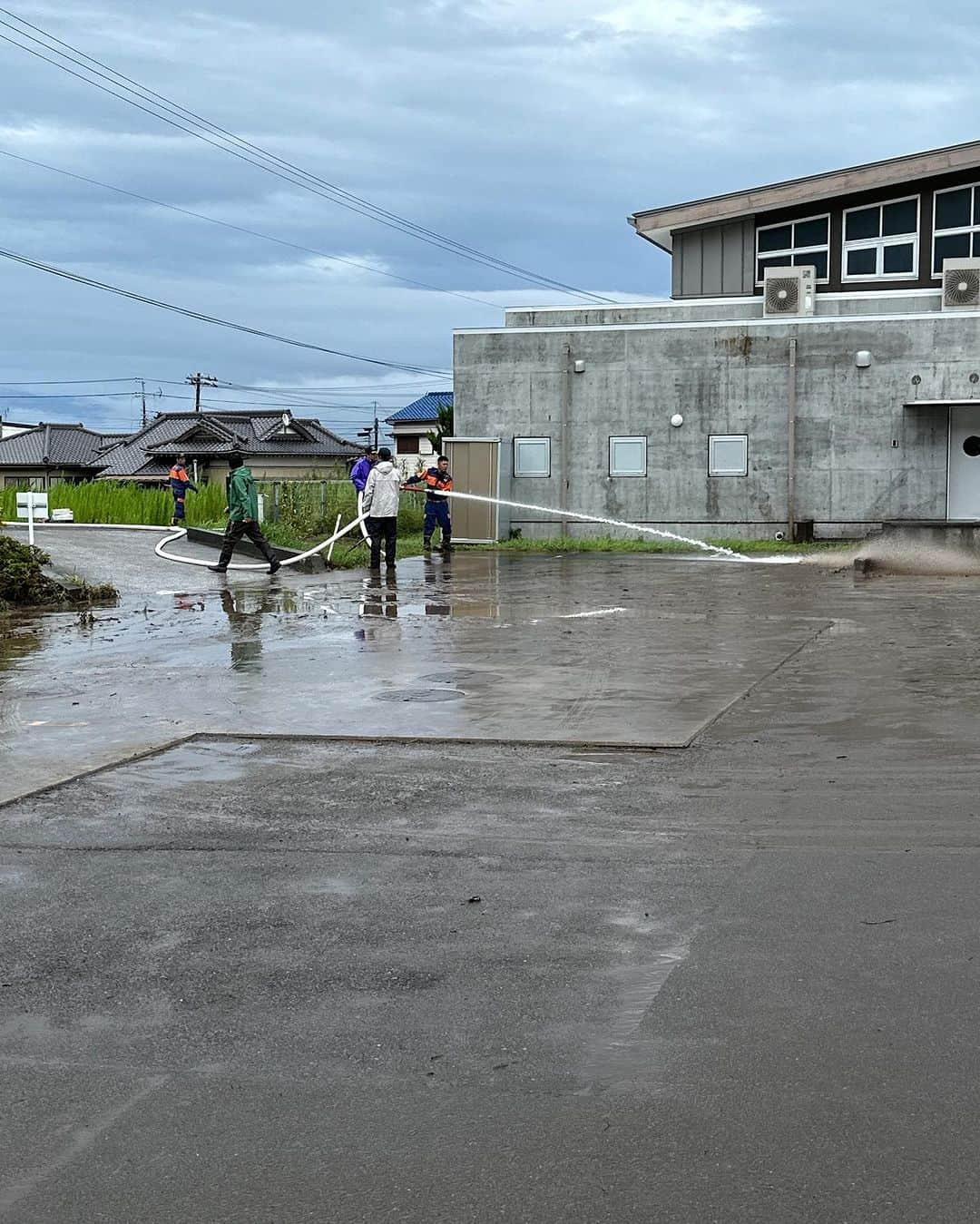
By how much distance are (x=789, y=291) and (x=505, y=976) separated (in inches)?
1110

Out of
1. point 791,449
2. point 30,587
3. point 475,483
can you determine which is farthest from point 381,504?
point 791,449

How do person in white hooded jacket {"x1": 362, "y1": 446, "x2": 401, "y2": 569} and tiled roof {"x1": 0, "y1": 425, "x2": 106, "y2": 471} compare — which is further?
tiled roof {"x1": 0, "y1": 425, "x2": 106, "y2": 471}

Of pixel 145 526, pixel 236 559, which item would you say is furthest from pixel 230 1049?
pixel 145 526

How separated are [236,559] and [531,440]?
939cm

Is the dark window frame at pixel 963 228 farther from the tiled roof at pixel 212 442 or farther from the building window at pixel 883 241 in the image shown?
the tiled roof at pixel 212 442

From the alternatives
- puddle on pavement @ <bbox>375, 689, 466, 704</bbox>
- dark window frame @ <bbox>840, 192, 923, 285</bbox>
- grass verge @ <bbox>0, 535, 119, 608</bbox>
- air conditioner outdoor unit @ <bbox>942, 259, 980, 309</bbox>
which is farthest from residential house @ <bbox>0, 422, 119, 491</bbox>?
puddle on pavement @ <bbox>375, 689, 466, 704</bbox>

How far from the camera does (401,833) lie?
6516mm

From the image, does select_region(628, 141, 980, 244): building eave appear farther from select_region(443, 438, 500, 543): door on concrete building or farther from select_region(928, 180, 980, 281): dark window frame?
select_region(443, 438, 500, 543): door on concrete building

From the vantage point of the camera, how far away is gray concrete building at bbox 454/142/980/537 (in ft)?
99.0

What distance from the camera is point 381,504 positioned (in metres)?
22.9

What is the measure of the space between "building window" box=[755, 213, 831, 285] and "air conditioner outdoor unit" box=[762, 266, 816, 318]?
2.50 metres

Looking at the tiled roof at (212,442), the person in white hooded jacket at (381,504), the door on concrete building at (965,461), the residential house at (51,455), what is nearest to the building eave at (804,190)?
the door on concrete building at (965,461)

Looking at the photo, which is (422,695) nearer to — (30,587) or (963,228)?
(30,587)

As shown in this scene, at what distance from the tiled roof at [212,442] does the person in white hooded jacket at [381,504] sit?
217 ft
